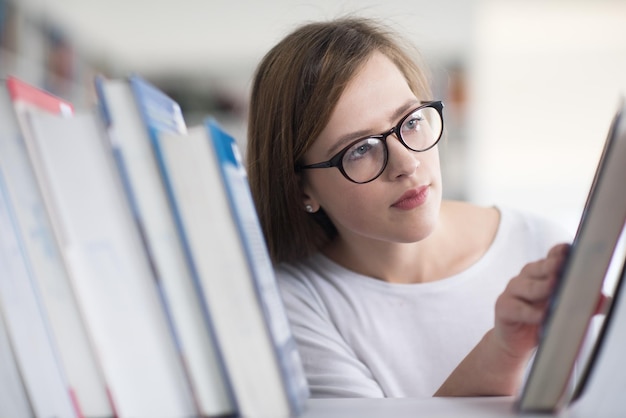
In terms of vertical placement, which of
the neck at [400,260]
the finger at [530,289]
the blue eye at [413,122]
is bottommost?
the neck at [400,260]

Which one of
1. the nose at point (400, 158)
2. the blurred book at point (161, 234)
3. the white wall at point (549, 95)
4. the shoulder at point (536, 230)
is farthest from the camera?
the white wall at point (549, 95)

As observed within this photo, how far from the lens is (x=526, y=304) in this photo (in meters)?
0.64

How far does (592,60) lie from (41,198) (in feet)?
19.6

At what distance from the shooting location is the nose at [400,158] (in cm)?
92

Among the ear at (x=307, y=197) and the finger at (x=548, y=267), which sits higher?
the ear at (x=307, y=197)

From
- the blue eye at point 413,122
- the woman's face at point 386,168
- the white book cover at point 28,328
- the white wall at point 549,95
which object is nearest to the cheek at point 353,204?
the woman's face at point 386,168

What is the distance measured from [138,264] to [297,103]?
506 mm

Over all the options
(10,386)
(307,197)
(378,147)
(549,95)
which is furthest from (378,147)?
(549,95)

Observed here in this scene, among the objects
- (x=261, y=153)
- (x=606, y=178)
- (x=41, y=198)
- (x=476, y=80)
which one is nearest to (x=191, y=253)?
(x=41, y=198)

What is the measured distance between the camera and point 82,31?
16.7ft

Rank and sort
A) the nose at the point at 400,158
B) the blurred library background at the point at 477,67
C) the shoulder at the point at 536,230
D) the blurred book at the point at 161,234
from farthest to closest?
the blurred library background at the point at 477,67 → the shoulder at the point at 536,230 → the nose at the point at 400,158 → the blurred book at the point at 161,234

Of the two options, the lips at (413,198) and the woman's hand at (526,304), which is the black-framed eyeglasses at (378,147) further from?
the woman's hand at (526,304)

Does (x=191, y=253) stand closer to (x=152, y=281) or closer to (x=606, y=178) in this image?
(x=152, y=281)

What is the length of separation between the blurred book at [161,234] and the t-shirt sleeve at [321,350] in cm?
37
